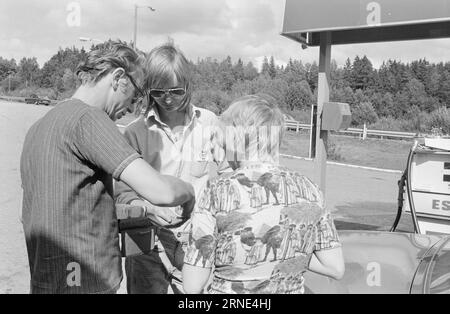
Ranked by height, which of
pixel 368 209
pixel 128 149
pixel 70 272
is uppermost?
pixel 128 149

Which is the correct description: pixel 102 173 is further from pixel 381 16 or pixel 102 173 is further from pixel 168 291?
pixel 381 16

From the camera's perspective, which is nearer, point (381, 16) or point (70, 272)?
point (70, 272)

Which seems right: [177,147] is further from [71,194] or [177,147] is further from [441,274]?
[441,274]

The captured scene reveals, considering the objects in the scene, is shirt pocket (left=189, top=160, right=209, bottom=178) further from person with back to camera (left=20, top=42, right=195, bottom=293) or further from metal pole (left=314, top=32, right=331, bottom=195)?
metal pole (left=314, top=32, right=331, bottom=195)

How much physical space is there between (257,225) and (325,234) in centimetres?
28

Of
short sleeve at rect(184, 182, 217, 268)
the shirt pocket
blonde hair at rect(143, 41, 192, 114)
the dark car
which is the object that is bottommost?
short sleeve at rect(184, 182, 217, 268)

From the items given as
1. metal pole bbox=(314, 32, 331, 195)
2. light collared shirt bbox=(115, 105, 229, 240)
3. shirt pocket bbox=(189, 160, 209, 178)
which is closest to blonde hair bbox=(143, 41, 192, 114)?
light collared shirt bbox=(115, 105, 229, 240)

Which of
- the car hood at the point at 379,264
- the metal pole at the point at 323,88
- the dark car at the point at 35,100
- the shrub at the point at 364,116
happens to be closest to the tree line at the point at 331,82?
the shrub at the point at 364,116

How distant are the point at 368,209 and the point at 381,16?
17.9ft

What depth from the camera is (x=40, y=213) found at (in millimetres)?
1617

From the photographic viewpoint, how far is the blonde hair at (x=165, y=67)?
229cm

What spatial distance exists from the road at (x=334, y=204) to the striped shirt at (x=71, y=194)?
2891 millimetres

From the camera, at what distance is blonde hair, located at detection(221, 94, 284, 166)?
1655mm
